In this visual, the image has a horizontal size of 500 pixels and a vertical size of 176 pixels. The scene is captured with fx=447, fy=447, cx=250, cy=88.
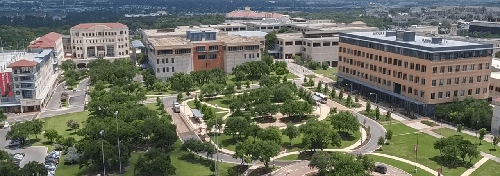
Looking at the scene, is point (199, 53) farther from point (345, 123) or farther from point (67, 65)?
point (345, 123)

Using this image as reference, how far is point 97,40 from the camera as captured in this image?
6417 inches

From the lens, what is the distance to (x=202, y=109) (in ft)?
284

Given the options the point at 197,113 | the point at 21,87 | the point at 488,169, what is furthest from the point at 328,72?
the point at 21,87

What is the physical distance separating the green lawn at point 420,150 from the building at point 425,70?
1405 centimetres

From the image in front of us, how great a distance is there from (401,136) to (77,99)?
73653 mm

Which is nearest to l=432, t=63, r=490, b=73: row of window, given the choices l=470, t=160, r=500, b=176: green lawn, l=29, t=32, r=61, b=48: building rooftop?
l=470, t=160, r=500, b=176: green lawn

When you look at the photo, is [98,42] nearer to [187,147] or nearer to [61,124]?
[61,124]

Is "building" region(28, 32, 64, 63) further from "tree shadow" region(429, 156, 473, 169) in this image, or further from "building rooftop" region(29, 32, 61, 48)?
"tree shadow" region(429, 156, 473, 169)

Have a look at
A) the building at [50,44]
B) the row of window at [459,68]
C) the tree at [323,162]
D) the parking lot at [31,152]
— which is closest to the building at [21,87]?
the parking lot at [31,152]

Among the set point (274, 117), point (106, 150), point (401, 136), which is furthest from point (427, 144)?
point (106, 150)

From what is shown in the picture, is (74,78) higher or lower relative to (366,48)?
lower

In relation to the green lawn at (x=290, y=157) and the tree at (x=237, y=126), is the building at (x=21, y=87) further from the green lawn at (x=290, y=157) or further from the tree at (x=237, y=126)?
the green lawn at (x=290, y=157)

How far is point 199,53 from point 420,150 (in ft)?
245

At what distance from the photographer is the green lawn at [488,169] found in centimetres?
5825
